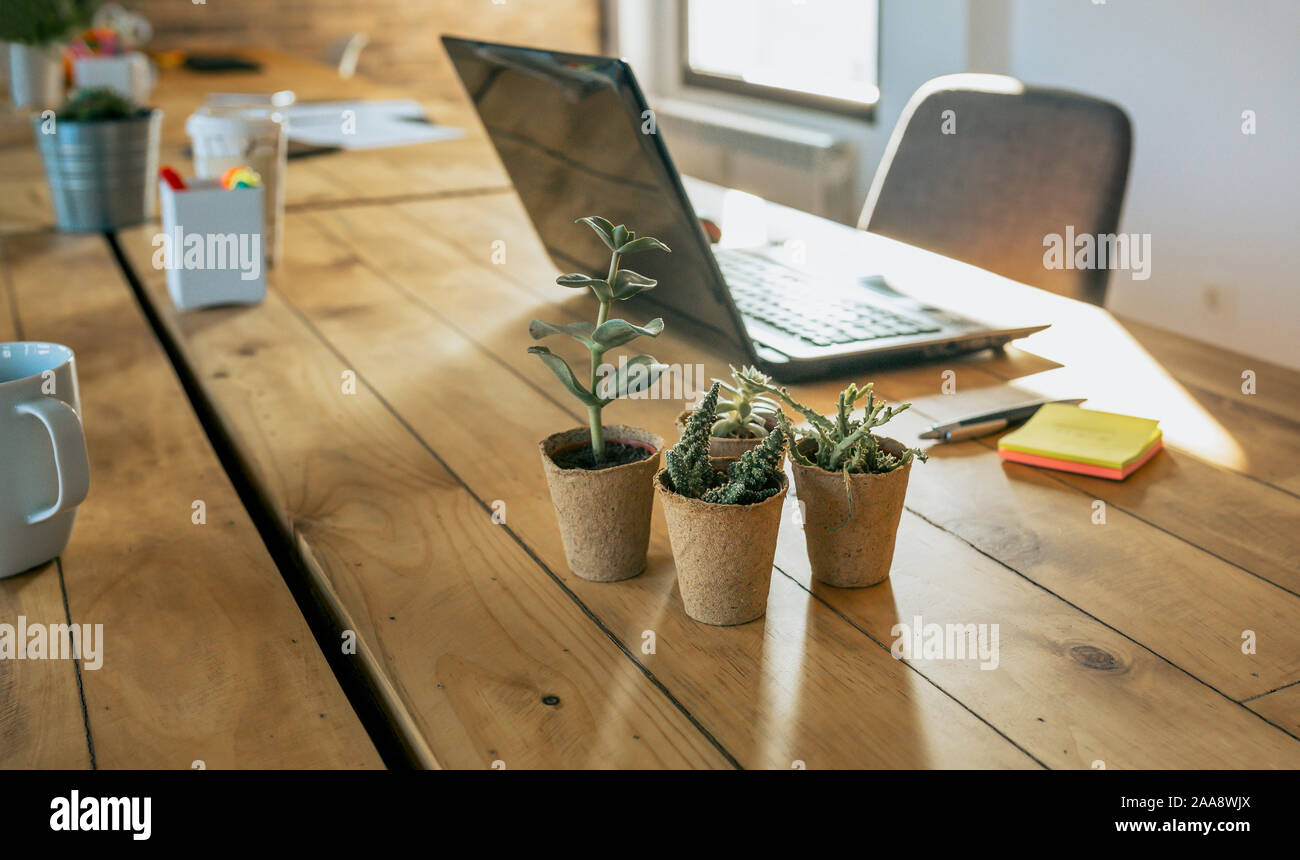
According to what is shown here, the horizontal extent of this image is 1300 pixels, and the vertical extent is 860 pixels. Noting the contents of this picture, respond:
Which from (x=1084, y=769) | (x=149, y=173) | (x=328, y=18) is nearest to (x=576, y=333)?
(x=1084, y=769)

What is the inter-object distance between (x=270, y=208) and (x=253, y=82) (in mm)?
A: 1982

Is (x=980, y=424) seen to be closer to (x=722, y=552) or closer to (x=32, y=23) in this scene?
(x=722, y=552)

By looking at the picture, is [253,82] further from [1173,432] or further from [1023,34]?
[1173,432]

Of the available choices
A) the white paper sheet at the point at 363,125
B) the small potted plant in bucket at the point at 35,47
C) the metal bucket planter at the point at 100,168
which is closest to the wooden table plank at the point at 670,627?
the metal bucket planter at the point at 100,168

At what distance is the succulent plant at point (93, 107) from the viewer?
158cm

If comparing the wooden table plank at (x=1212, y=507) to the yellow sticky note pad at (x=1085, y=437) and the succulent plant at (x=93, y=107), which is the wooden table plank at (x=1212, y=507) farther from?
the succulent plant at (x=93, y=107)

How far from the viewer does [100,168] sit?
1636 millimetres

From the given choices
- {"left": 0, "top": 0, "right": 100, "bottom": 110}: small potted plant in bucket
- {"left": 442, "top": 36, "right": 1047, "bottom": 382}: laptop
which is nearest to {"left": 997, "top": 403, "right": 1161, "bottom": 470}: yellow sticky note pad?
{"left": 442, "top": 36, "right": 1047, "bottom": 382}: laptop

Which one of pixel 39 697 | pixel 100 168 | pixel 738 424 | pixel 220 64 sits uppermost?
pixel 220 64

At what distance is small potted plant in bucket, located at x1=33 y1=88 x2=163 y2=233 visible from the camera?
5.19 ft

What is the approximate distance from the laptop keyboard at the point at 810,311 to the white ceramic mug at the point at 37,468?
54 centimetres

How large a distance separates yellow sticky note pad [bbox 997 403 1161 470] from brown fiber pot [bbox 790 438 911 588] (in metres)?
0.22

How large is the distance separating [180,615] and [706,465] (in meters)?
0.34

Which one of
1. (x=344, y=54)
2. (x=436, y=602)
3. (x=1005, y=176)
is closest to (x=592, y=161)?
(x=436, y=602)
